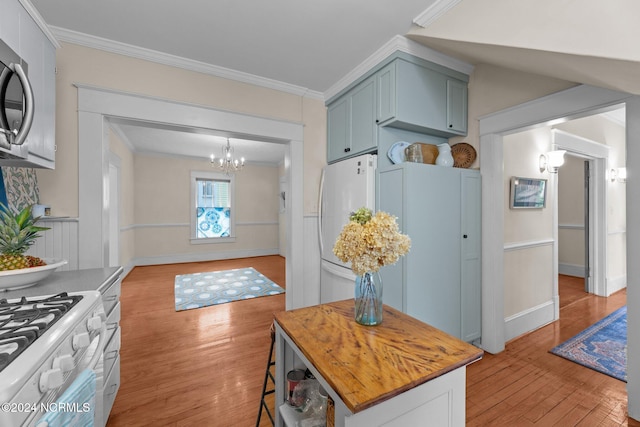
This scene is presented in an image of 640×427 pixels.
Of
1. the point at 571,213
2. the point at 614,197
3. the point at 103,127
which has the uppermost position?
the point at 103,127

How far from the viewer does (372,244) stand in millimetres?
1007

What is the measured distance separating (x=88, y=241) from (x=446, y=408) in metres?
2.57

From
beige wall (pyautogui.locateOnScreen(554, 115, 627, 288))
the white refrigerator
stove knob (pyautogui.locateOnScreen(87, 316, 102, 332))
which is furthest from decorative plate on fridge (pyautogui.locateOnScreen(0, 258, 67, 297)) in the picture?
beige wall (pyautogui.locateOnScreen(554, 115, 627, 288))

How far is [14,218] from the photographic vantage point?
135 centimetres

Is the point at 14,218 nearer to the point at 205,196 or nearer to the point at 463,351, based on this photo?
the point at 463,351

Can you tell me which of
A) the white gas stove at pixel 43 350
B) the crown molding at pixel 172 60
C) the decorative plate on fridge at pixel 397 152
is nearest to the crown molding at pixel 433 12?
the decorative plate on fridge at pixel 397 152

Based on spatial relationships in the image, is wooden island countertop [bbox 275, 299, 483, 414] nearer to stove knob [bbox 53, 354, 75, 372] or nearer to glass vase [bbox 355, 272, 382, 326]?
glass vase [bbox 355, 272, 382, 326]

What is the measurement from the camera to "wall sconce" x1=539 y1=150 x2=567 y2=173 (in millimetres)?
2824

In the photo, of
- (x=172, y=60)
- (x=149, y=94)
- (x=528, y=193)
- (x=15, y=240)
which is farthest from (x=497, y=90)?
(x=15, y=240)

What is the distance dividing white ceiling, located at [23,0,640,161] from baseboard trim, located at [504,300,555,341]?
Result: 2.16 m

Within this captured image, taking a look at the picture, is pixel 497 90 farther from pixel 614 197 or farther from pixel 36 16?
pixel 614 197

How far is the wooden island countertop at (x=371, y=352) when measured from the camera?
2.45 feet

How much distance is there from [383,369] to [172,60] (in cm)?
285

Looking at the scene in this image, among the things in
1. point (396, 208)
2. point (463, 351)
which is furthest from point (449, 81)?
point (463, 351)
